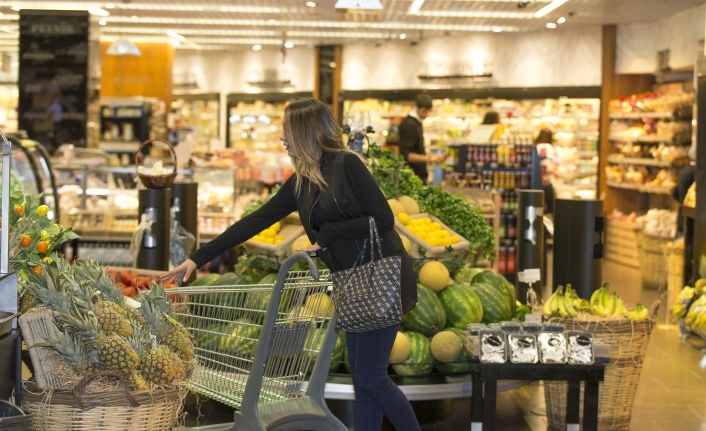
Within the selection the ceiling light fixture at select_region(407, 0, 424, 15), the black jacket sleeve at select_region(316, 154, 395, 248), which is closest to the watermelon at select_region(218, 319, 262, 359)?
the black jacket sleeve at select_region(316, 154, 395, 248)

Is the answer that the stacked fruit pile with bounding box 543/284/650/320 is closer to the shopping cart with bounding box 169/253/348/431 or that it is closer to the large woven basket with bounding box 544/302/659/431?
the large woven basket with bounding box 544/302/659/431

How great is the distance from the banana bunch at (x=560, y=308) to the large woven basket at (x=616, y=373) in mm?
75

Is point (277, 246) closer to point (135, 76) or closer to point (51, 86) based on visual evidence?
point (51, 86)

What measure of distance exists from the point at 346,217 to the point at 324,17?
10840 millimetres

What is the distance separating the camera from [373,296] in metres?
3.17

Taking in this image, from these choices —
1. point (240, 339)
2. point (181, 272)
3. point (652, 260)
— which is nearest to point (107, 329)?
point (181, 272)

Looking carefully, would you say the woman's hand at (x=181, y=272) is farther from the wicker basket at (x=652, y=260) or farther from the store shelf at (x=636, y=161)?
the store shelf at (x=636, y=161)

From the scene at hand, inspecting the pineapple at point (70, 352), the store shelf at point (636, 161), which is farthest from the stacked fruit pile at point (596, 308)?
the store shelf at point (636, 161)

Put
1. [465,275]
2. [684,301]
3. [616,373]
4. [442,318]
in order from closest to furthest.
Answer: [616,373]
[442,318]
[465,275]
[684,301]

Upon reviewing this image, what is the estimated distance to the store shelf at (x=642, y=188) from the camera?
454 inches

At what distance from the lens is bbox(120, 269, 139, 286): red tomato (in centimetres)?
507

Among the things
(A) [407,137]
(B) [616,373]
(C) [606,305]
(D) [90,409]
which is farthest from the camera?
(A) [407,137]

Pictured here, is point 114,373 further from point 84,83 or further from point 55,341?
point 84,83

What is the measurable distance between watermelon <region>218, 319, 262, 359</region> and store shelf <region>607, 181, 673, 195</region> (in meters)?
8.48
